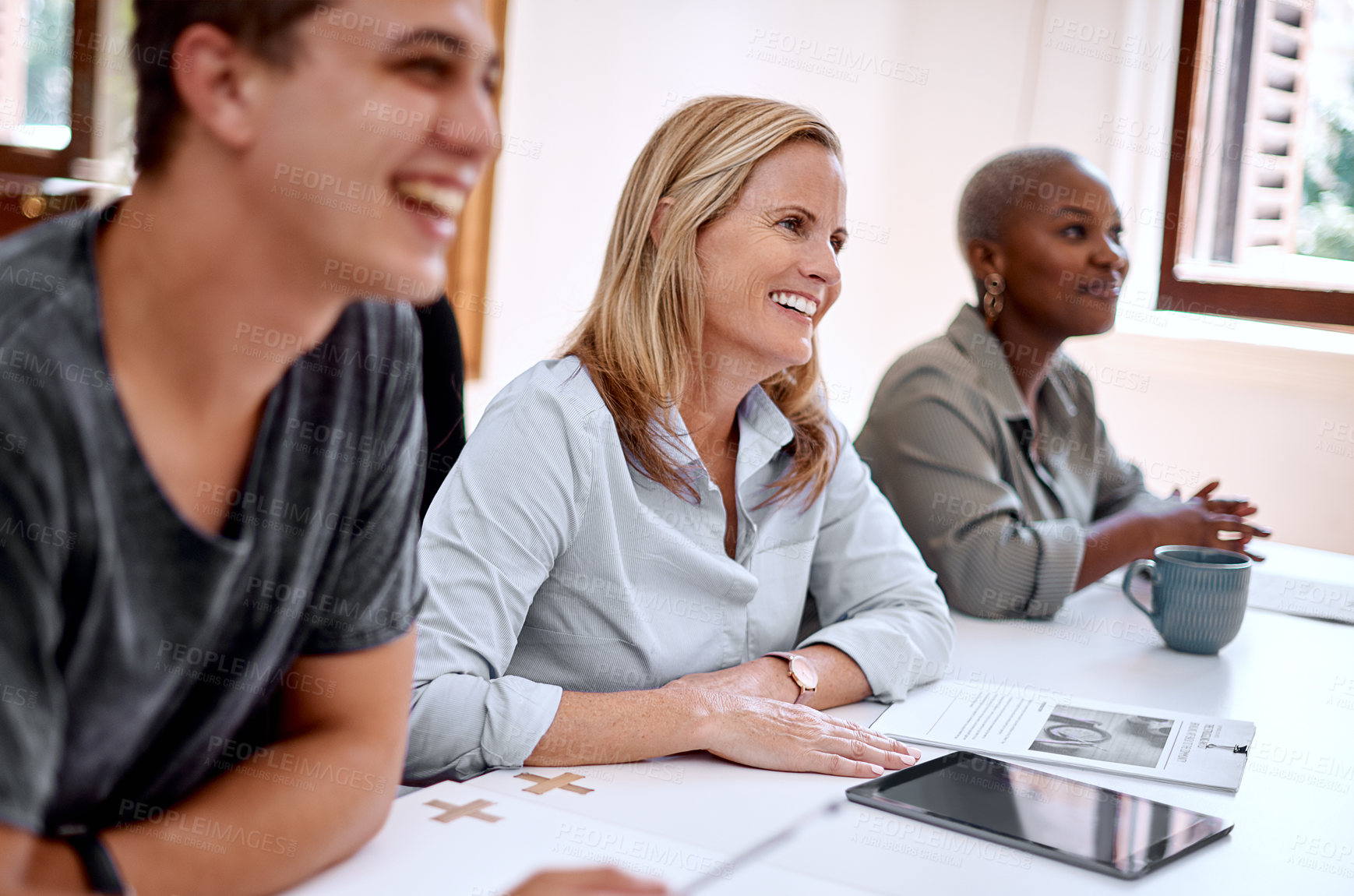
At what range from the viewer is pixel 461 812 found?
0.89 metres

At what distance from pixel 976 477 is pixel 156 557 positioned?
1375 millimetres

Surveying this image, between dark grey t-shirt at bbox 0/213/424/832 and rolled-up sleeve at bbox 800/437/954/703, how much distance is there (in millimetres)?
698

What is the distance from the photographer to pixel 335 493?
2.39 ft

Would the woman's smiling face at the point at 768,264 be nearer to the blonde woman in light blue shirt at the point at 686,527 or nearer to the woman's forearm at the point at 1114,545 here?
the blonde woman in light blue shirt at the point at 686,527

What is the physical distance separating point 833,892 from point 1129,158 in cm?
330

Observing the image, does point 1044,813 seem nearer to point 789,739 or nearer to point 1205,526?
point 789,739

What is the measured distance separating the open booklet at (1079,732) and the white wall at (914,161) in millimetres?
1789

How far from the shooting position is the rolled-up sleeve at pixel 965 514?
5.54ft

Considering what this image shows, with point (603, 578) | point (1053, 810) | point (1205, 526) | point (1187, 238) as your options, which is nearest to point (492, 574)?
point (603, 578)

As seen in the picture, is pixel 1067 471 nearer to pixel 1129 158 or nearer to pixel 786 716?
pixel 786 716

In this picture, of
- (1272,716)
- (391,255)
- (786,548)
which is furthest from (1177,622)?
(391,255)

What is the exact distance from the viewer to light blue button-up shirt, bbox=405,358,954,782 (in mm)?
1045

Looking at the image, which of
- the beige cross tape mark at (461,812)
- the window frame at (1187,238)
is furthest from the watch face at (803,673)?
the window frame at (1187,238)

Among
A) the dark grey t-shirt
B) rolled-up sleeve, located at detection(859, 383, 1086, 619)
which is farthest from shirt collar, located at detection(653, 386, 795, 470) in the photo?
the dark grey t-shirt
